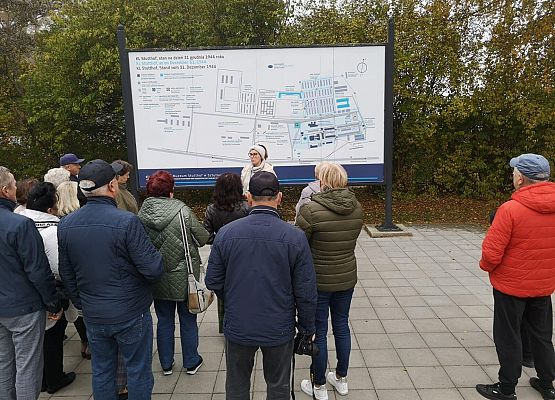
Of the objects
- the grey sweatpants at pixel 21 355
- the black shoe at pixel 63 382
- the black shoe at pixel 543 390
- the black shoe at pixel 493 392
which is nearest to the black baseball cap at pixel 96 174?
the grey sweatpants at pixel 21 355

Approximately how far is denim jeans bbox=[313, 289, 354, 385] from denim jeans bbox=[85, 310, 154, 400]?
3.98 feet

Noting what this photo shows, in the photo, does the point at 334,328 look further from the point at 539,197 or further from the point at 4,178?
the point at 4,178

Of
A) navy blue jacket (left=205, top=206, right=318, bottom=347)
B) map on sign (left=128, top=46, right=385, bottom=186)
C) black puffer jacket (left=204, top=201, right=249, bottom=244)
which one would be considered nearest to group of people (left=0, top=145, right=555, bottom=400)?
navy blue jacket (left=205, top=206, right=318, bottom=347)

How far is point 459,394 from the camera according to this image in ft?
11.0

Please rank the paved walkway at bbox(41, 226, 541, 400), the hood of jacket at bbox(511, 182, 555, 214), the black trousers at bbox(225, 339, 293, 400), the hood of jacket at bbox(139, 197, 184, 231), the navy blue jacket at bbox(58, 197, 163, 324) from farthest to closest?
the paved walkway at bbox(41, 226, 541, 400) → the hood of jacket at bbox(139, 197, 184, 231) → the hood of jacket at bbox(511, 182, 555, 214) → the navy blue jacket at bbox(58, 197, 163, 324) → the black trousers at bbox(225, 339, 293, 400)

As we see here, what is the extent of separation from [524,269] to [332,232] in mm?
1370

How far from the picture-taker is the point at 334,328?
334cm

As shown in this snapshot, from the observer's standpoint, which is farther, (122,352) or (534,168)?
(534,168)

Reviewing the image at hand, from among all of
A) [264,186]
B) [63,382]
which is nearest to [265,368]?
[264,186]

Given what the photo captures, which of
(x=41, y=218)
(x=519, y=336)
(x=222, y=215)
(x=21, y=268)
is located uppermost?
(x=41, y=218)

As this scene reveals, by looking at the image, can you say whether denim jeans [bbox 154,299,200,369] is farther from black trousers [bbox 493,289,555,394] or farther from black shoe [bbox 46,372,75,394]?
black trousers [bbox 493,289,555,394]

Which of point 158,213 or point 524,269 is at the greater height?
point 158,213

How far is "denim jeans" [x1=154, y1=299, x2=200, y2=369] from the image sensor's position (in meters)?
3.61

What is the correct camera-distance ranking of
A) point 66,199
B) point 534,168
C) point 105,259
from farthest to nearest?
point 66,199
point 534,168
point 105,259
